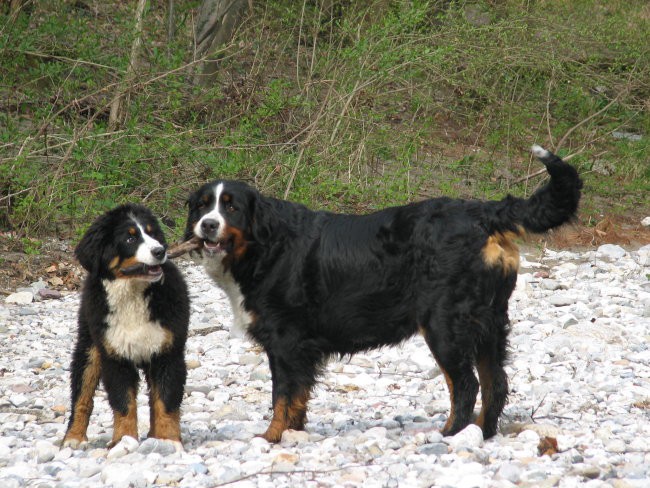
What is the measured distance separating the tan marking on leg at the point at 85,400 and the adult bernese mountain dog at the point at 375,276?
93 centimetres

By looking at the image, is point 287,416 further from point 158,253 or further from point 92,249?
point 92,249

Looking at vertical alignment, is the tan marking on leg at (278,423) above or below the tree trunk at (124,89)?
below

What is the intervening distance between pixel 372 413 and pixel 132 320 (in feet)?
6.14

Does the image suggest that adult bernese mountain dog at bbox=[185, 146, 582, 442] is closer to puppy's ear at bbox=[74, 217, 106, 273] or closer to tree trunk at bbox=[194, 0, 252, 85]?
puppy's ear at bbox=[74, 217, 106, 273]

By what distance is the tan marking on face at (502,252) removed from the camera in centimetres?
571

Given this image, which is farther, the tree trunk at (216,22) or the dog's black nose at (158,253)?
the tree trunk at (216,22)

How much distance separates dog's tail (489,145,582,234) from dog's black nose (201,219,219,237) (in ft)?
5.64

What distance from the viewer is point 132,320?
5812 mm

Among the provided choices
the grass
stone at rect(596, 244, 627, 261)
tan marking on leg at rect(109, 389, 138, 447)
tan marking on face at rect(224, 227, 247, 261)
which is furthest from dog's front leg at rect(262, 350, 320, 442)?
stone at rect(596, 244, 627, 261)

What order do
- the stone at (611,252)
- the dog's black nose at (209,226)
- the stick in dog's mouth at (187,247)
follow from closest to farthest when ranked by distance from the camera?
1. the dog's black nose at (209,226)
2. the stick in dog's mouth at (187,247)
3. the stone at (611,252)

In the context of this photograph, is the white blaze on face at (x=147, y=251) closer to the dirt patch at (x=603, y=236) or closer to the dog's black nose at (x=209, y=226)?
the dog's black nose at (x=209, y=226)

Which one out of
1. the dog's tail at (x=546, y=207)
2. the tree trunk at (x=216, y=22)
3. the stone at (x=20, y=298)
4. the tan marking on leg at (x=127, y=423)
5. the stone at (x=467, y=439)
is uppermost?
the tree trunk at (x=216, y=22)

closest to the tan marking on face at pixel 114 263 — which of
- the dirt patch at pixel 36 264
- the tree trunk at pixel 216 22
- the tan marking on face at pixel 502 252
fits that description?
the tan marking on face at pixel 502 252

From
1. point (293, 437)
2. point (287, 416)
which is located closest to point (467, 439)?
point (293, 437)
